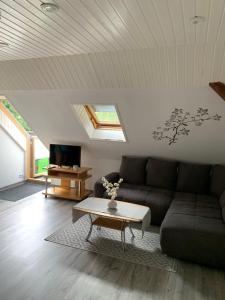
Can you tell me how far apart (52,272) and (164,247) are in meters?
1.32

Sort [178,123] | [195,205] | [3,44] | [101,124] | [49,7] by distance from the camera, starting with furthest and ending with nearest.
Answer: [101,124] → [178,123] → [195,205] → [3,44] → [49,7]

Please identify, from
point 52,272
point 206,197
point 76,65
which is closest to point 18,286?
point 52,272

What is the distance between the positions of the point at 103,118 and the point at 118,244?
8.46ft

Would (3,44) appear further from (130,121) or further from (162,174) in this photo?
(162,174)

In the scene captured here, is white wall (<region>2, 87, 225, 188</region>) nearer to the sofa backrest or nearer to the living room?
the living room

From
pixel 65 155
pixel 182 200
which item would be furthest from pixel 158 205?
pixel 65 155

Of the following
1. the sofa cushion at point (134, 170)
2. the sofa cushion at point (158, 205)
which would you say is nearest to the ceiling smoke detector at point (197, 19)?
the sofa cushion at point (158, 205)

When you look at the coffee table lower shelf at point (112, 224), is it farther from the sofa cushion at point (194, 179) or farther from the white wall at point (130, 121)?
the white wall at point (130, 121)

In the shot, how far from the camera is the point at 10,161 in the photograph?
5668 mm

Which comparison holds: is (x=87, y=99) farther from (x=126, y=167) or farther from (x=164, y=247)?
(x=164, y=247)

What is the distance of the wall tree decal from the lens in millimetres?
3766

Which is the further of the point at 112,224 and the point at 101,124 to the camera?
the point at 101,124

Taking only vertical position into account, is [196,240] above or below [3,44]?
below

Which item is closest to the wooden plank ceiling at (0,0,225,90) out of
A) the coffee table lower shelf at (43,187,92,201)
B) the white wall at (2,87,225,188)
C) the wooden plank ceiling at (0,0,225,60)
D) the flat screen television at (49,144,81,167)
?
the wooden plank ceiling at (0,0,225,60)
